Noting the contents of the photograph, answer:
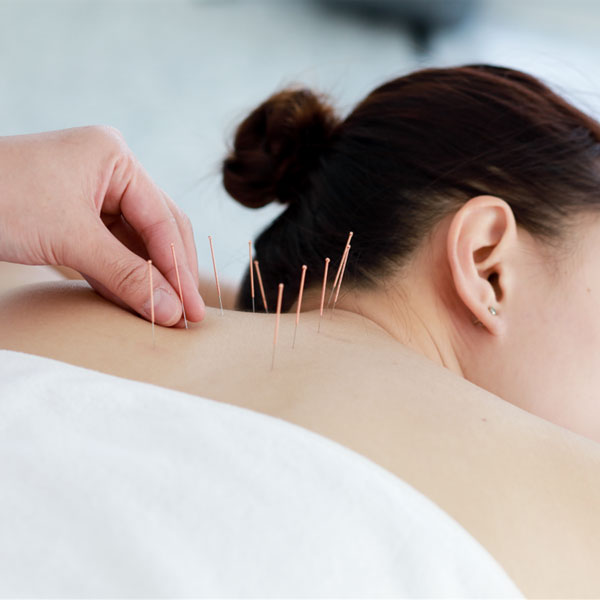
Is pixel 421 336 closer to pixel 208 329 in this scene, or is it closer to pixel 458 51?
pixel 208 329

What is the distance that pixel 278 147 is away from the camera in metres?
1.50

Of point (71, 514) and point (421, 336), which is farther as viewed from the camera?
point (421, 336)

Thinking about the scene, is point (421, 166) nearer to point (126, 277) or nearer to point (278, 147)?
point (278, 147)

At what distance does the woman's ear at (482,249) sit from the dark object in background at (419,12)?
116 inches

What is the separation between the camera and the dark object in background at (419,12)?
3814 millimetres

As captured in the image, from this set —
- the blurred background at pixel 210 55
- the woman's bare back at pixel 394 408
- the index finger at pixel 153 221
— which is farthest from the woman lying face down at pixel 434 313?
the blurred background at pixel 210 55

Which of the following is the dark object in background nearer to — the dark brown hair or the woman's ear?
the dark brown hair

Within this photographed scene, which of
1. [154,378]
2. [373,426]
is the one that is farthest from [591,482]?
[154,378]

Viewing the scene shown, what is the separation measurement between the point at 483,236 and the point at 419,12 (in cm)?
324

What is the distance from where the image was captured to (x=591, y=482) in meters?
0.85

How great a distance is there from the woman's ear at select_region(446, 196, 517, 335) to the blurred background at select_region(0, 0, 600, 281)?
1.88m

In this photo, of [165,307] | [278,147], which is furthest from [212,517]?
[278,147]

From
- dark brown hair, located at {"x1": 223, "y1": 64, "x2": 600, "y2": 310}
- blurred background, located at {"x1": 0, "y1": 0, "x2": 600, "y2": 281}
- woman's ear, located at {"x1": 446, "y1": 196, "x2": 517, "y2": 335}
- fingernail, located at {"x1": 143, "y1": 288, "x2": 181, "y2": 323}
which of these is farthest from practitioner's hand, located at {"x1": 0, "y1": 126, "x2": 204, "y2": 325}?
blurred background, located at {"x1": 0, "y1": 0, "x2": 600, "y2": 281}

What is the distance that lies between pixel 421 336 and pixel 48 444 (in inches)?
27.8
